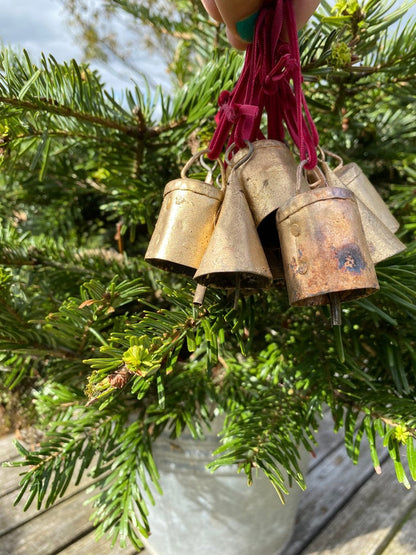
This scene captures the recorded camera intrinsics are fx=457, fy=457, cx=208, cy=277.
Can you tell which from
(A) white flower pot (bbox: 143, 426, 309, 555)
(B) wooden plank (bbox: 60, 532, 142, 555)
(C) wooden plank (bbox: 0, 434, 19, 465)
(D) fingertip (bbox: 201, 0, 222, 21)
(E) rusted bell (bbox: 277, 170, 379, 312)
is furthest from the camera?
(C) wooden plank (bbox: 0, 434, 19, 465)

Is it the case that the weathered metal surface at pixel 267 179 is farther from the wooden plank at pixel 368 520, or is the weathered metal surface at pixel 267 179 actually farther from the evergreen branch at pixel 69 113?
the wooden plank at pixel 368 520

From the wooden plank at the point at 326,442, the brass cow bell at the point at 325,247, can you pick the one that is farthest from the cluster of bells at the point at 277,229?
the wooden plank at the point at 326,442

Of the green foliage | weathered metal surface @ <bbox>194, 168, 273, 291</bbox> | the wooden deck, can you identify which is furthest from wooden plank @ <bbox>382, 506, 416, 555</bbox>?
weathered metal surface @ <bbox>194, 168, 273, 291</bbox>

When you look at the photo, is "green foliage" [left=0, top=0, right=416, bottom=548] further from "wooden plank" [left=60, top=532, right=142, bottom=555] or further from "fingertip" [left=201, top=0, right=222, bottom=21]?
"wooden plank" [left=60, top=532, right=142, bottom=555]

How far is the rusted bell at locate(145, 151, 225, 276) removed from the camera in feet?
0.94

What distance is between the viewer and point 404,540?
25.0 inches

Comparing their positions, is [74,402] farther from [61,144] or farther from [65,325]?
[61,144]

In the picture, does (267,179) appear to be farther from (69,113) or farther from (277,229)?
(69,113)

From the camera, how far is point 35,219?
1.93ft

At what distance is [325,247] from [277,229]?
1.8 inches

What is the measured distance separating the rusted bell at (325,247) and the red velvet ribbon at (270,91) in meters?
0.04

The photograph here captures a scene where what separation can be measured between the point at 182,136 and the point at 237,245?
0.73 feet

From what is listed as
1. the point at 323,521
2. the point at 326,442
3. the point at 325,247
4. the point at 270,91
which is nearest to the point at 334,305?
the point at 325,247

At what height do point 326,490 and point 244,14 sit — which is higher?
point 244,14
